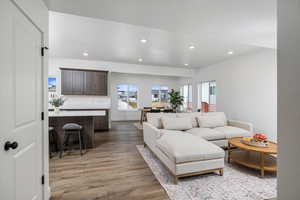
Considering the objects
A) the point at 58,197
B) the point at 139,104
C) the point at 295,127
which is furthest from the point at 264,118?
the point at 139,104

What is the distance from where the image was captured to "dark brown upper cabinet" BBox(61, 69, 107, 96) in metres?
5.05

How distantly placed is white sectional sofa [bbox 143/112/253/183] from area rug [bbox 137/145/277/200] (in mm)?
133

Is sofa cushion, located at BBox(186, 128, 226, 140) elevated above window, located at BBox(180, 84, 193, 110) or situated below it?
below

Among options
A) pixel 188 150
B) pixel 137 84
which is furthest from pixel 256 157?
pixel 137 84

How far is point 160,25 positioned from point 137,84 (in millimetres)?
5763

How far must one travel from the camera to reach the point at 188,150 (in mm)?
2143

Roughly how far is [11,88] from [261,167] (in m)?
3.34

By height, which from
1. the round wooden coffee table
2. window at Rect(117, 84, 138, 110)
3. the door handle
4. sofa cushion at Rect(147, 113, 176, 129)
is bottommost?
the round wooden coffee table

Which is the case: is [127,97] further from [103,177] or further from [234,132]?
[103,177]

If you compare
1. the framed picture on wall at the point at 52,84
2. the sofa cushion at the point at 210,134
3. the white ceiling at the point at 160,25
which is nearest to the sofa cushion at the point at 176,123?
the sofa cushion at the point at 210,134

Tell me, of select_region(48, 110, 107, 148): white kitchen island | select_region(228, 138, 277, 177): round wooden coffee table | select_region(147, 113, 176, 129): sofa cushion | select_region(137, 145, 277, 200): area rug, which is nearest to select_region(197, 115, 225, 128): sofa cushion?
select_region(228, 138, 277, 177): round wooden coffee table

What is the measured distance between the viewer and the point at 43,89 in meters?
1.61

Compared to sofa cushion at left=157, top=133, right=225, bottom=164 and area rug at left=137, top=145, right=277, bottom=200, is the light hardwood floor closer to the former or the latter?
area rug at left=137, top=145, right=277, bottom=200

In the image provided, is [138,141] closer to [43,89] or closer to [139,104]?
[43,89]
